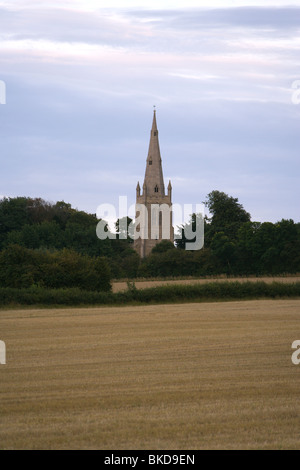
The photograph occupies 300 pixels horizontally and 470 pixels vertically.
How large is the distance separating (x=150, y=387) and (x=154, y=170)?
135 metres

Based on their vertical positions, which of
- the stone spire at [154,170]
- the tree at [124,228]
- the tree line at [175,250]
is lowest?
the tree line at [175,250]

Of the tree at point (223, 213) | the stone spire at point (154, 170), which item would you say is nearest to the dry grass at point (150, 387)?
the tree at point (223, 213)

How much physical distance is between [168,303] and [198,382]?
30.6 metres

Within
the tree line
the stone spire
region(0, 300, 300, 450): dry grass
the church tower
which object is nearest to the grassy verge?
region(0, 300, 300, 450): dry grass

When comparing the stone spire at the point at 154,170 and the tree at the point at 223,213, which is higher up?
the stone spire at the point at 154,170

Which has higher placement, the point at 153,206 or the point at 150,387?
the point at 153,206

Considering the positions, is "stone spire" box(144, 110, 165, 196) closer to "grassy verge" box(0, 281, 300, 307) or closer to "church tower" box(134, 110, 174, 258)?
"church tower" box(134, 110, 174, 258)

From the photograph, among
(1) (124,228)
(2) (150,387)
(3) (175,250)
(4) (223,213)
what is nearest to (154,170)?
(1) (124,228)

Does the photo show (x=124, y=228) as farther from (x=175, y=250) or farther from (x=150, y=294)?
(x=150, y=294)

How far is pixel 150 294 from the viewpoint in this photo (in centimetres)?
4762

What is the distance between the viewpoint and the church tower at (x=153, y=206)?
138375mm

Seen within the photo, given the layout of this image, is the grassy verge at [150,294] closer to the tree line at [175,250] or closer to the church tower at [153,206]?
A: the tree line at [175,250]

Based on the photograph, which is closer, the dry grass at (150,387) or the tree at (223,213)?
the dry grass at (150,387)

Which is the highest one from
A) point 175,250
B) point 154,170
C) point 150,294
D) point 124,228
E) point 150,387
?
point 154,170
